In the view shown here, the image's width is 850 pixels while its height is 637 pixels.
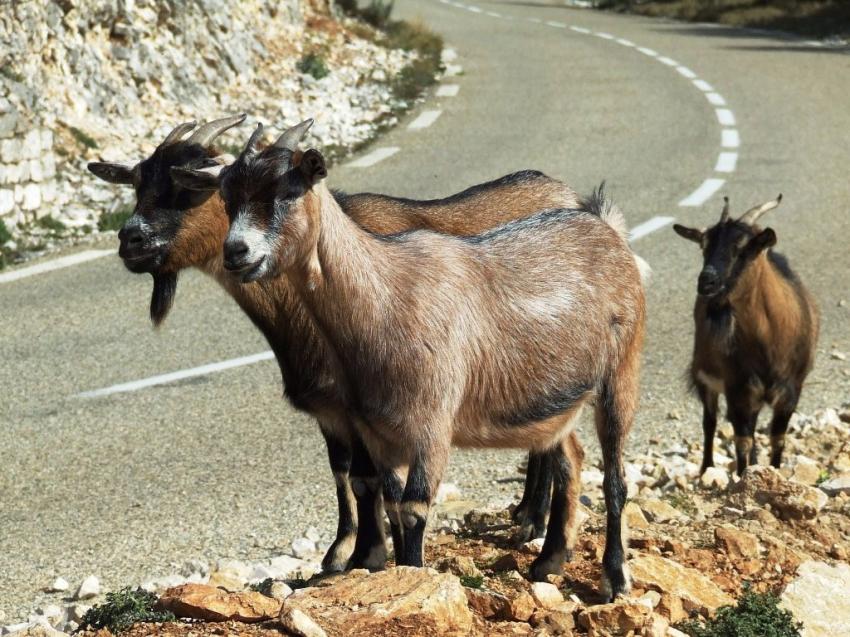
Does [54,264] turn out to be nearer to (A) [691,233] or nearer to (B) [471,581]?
(A) [691,233]

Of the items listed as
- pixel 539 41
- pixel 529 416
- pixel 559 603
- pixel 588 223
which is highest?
pixel 588 223

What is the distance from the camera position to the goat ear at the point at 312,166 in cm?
545

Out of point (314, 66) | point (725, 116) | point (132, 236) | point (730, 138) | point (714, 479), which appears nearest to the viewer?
point (132, 236)

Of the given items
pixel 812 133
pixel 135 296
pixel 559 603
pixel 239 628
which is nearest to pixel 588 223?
pixel 559 603

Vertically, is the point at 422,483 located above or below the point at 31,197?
above

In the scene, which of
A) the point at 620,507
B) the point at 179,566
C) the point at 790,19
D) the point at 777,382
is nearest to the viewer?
the point at 620,507

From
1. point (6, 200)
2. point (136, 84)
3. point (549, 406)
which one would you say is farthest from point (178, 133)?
point (136, 84)

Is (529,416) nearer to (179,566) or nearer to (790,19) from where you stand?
(179,566)

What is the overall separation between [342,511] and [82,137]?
10.7m

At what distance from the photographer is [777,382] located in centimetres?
1000

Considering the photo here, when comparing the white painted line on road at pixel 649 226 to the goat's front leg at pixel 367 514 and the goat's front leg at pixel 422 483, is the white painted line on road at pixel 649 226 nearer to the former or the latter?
the goat's front leg at pixel 367 514

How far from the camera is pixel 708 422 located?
9.92m

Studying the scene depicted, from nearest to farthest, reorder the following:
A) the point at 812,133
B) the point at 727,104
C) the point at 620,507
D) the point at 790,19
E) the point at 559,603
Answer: the point at 559,603 → the point at 620,507 → the point at 812,133 → the point at 727,104 → the point at 790,19

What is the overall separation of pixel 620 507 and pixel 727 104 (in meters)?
17.0
